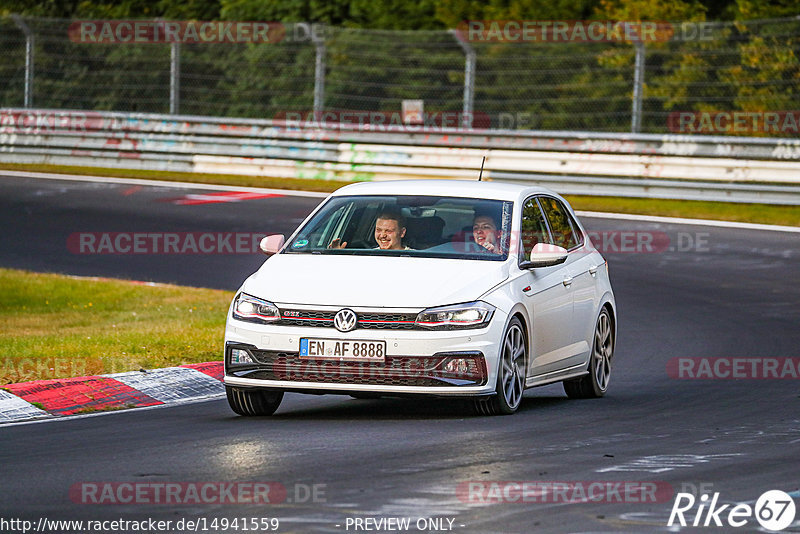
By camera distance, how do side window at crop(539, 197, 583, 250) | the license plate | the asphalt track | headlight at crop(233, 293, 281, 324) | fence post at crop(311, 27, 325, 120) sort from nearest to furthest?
the asphalt track
the license plate
headlight at crop(233, 293, 281, 324)
side window at crop(539, 197, 583, 250)
fence post at crop(311, 27, 325, 120)

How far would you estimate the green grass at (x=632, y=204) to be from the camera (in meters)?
23.3

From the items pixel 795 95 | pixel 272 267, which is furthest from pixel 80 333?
pixel 795 95

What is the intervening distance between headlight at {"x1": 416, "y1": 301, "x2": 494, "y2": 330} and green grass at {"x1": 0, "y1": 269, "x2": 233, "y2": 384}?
125 inches

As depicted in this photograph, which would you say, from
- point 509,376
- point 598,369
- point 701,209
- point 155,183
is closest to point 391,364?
point 509,376

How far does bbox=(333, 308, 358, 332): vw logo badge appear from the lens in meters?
9.15

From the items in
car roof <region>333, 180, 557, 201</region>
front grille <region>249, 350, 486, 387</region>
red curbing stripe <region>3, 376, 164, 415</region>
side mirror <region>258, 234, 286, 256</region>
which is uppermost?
car roof <region>333, 180, 557, 201</region>

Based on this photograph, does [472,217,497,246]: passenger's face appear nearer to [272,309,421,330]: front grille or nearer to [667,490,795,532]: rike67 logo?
[272,309,421,330]: front grille

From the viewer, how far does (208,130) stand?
28344mm

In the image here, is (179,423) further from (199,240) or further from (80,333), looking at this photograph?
(199,240)

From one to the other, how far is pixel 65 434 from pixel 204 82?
857 inches

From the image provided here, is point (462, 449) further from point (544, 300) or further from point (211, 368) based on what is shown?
point (211, 368)

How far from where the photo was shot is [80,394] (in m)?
10.4

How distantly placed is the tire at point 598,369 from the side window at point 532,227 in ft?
3.02

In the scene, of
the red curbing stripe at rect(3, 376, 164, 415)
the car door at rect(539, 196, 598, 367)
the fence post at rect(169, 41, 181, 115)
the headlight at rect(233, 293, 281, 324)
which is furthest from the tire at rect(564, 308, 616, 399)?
the fence post at rect(169, 41, 181, 115)
